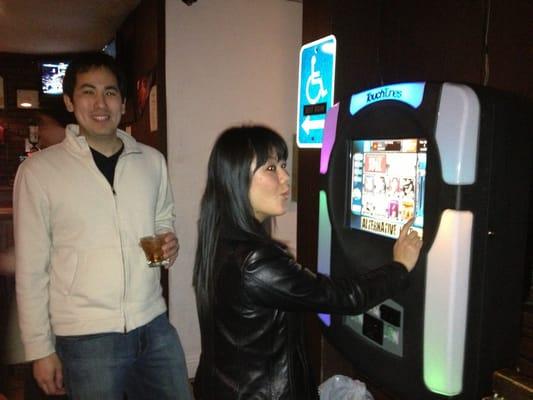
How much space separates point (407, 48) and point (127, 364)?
1556 mm

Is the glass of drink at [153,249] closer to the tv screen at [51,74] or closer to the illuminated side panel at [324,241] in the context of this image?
the illuminated side panel at [324,241]

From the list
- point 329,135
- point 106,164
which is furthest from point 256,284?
point 106,164

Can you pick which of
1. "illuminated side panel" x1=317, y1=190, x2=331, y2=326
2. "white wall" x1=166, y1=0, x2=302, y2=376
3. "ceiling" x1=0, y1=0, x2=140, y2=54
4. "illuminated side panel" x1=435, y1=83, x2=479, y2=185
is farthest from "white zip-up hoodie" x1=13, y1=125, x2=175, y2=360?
"ceiling" x1=0, y1=0, x2=140, y2=54

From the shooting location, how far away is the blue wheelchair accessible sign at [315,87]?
6.38 ft

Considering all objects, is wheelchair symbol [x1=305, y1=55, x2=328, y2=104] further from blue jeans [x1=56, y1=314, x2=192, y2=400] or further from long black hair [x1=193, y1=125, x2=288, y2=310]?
blue jeans [x1=56, y1=314, x2=192, y2=400]

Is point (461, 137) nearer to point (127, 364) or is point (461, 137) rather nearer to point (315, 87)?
point (315, 87)

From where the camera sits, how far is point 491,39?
4.81 feet

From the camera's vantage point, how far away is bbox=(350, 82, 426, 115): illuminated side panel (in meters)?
1.18

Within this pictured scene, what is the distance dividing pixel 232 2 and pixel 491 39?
190cm

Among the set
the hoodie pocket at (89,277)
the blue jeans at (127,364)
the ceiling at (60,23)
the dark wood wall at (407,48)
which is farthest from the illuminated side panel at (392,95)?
the ceiling at (60,23)

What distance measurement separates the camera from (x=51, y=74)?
582 cm

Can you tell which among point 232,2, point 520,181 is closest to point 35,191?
point 520,181

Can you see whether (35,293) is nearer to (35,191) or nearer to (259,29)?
(35,191)

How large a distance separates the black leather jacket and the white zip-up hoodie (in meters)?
0.45
